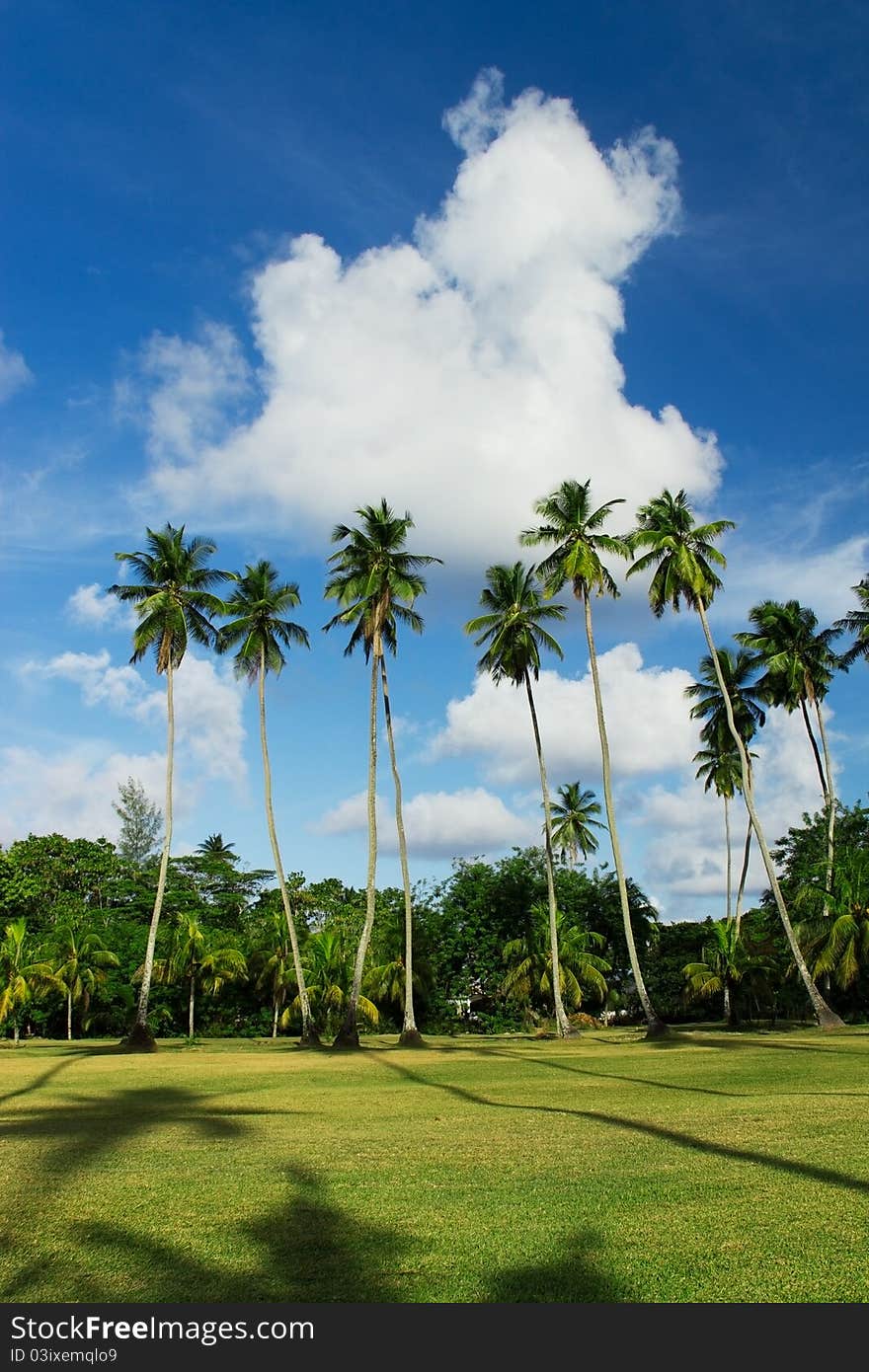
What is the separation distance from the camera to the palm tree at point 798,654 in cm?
5044

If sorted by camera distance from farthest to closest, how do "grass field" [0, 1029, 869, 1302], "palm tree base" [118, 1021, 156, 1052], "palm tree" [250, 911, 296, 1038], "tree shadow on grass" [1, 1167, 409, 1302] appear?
"palm tree" [250, 911, 296, 1038], "palm tree base" [118, 1021, 156, 1052], "grass field" [0, 1029, 869, 1302], "tree shadow on grass" [1, 1167, 409, 1302]

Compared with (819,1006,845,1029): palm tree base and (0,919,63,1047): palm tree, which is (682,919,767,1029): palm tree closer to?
(819,1006,845,1029): palm tree base

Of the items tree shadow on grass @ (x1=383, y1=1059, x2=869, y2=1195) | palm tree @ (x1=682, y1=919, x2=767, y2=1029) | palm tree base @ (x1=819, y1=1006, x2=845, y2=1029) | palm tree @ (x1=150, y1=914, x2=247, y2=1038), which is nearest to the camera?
tree shadow on grass @ (x1=383, y1=1059, x2=869, y2=1195)

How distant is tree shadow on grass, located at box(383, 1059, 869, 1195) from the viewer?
28.5 ft

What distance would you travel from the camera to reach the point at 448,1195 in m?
8.48

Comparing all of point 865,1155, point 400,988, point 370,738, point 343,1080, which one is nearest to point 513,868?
point 400,988

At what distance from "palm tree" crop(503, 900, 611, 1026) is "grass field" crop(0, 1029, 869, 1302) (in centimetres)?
3402

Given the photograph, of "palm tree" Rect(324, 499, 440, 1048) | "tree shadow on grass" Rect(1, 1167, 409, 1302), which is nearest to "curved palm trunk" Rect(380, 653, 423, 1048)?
"palm tree" Rect(324, 499, 440, 1048)

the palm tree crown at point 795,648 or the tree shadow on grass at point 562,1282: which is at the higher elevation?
the palm tree crown at point 795,648

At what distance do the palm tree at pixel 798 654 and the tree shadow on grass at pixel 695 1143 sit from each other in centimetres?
3823

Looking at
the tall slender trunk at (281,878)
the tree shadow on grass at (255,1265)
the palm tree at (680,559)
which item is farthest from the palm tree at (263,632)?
the tree shadow on grass at (255,1265)

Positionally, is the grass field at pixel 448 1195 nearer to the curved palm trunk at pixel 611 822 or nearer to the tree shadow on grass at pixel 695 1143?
the tree shadow on grass at pixel 695 1143

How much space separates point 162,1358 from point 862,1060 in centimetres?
2070

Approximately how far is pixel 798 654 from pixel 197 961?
38.0m
